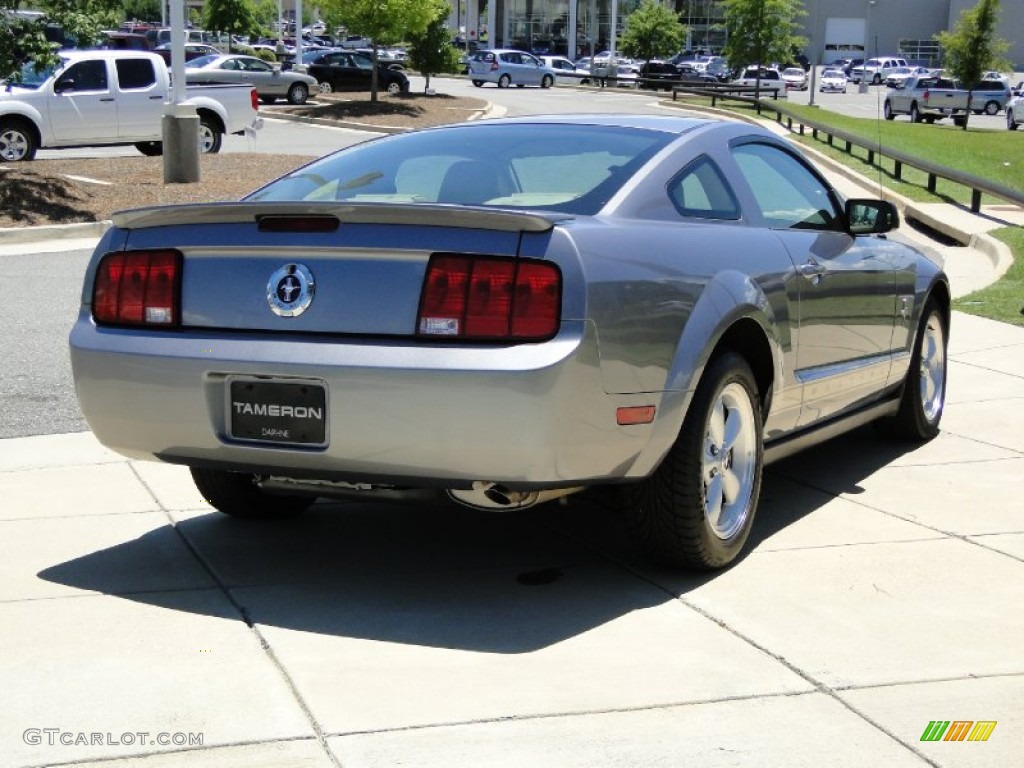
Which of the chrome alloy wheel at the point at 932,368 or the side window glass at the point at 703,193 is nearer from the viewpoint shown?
the side window glass at the point at 703,193

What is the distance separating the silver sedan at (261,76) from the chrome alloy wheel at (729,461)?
125 ft

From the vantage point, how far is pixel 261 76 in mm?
45875

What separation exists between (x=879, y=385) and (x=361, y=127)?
31.9m

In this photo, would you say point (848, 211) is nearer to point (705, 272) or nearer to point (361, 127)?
point (705, 272)

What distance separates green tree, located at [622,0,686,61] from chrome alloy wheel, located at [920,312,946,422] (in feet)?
244

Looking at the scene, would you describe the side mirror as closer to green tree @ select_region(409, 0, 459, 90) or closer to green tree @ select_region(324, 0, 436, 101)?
green tree @ select_region(324, 0, 436, 101)

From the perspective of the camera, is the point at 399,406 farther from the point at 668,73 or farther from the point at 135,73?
the point at 668,73

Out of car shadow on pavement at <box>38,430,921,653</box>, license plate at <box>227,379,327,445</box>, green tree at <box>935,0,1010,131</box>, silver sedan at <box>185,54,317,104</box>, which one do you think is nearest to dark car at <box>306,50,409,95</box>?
silver sedan at <box>185,54,317,104</box>

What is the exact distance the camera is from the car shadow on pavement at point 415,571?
494 cm

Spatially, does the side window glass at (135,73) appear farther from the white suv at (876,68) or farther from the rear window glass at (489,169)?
the white suv at (876,68)

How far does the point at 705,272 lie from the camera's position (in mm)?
5332

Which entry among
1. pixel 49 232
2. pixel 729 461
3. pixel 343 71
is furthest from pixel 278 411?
pixel 343 71

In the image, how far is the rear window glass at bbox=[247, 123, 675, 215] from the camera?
217 inches

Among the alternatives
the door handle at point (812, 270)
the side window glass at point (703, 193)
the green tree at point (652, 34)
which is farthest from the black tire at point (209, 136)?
the green tree at point (652, 34)
